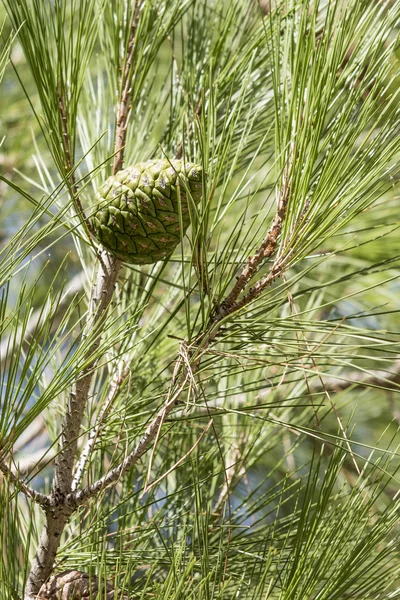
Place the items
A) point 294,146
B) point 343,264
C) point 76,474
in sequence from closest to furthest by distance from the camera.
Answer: point 294,146
point 76,474
point 343,264

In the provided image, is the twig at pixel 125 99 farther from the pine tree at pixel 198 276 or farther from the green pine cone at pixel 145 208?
the green pine cone at pixel 145 208

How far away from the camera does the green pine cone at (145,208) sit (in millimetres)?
526

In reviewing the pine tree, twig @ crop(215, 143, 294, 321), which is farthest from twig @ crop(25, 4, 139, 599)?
twig @ crop(215, 143, 294, 321)

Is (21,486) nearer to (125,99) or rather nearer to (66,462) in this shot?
(66,462)

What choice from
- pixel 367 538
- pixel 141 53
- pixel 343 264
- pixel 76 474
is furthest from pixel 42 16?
pixel 343 264

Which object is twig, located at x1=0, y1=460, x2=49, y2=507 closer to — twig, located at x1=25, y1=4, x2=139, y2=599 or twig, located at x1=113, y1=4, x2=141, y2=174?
twig, located at x1=25, y1=4, x2=139, y2=599

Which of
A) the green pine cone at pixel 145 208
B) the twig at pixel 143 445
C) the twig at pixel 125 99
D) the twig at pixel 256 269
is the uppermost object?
the twig at pixel 125 99

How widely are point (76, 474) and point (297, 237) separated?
26cm

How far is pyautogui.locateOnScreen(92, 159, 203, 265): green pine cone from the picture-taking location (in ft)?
1.73

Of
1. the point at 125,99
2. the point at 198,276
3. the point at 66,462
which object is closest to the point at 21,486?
the point at 66,462

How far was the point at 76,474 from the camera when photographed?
0.62 m

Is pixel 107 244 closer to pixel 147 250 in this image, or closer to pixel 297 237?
pixel 147 250

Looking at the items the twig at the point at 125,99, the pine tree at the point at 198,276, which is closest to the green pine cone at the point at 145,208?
the pine tree at the point at 198,276

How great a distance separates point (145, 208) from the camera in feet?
1.76
